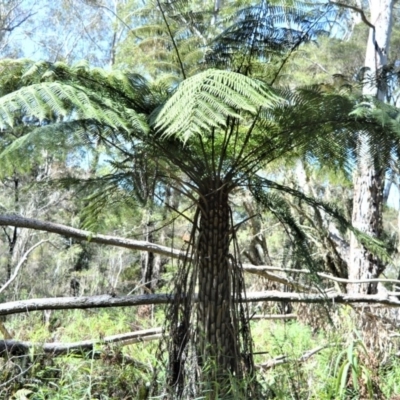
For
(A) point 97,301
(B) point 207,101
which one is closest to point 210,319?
(A) point 97,301

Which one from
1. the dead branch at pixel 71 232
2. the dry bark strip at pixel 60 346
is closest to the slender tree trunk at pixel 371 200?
the dead branch at pixel 71 232

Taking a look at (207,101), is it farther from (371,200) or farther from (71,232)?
(371,200)

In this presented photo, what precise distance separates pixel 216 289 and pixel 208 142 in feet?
2.68

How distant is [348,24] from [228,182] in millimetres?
12976

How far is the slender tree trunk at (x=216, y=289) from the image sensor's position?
2523 millimetres

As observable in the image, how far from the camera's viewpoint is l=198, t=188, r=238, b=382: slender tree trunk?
8.28ft

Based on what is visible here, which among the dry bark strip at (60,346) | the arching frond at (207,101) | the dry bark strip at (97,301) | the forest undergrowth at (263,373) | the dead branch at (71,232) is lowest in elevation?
the forest undergrowth at (263,373)

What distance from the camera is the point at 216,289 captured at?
2596 mm

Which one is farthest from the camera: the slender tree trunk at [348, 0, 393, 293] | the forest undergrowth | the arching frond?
the slender tree trunk at [348, 0, 393, 293]

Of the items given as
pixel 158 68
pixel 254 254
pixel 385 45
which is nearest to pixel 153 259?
pixel 254 254

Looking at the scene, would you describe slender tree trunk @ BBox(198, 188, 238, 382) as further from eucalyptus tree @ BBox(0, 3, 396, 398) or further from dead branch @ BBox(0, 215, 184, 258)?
dead branch @ BBox(0, 215, 184, 258)

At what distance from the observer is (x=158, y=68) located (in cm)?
708

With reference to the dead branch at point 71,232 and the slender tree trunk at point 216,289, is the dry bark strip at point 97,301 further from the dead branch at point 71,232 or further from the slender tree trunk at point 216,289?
the slender tree trunk at point 216,289

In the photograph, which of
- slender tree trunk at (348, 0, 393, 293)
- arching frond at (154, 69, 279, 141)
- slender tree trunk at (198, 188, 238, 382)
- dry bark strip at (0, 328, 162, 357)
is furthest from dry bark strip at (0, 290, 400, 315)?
slender tree trunk at (348, 0, 393, 293)
